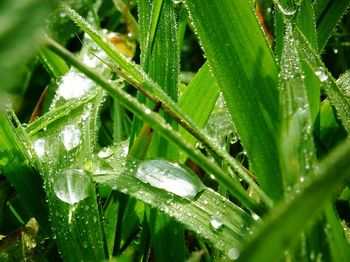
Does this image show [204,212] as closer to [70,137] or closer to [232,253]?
[232,253]

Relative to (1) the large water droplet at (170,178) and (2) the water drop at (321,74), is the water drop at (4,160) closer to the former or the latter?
(1) the large water droplet at (170,178)

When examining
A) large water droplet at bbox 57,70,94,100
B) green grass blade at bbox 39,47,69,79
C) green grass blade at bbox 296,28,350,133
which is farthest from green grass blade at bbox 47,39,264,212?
green grass blade at bbox 39,47,69,79

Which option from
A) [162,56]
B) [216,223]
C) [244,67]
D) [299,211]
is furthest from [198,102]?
[299,211]

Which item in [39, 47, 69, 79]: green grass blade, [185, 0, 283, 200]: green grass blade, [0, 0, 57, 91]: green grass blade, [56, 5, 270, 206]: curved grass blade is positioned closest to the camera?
[0, 0, 57, 91]: green grass blade

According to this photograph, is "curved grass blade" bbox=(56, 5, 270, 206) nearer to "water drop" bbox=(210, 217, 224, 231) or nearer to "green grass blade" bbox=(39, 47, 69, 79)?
"water drop" bbox=(210, 217, 224, 231)

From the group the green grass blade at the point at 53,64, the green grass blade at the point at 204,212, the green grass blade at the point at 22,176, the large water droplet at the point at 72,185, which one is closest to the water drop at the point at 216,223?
the green grass blade at the point at 204,212

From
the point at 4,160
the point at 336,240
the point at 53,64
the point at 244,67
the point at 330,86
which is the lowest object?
the point at 336,240
